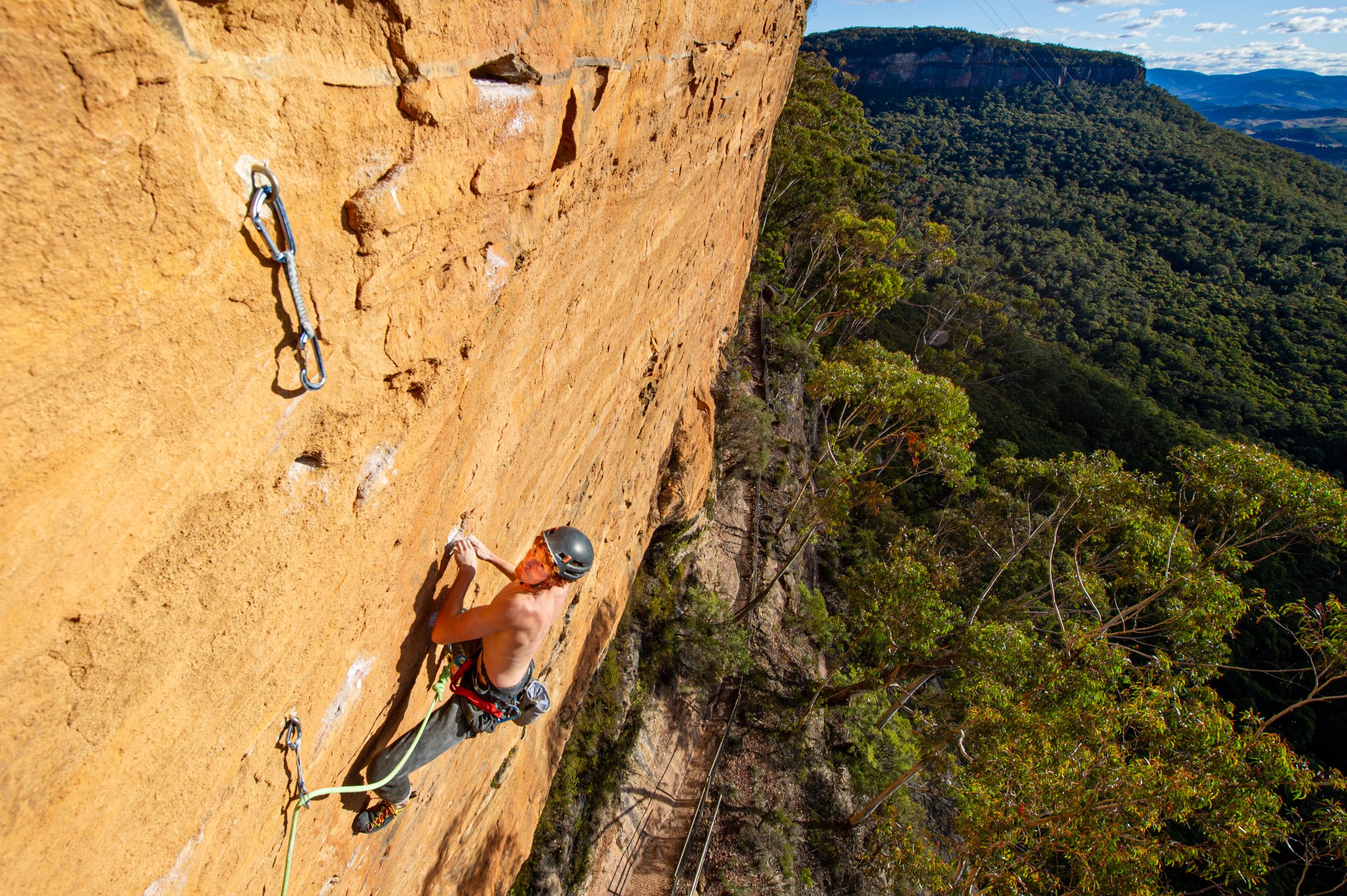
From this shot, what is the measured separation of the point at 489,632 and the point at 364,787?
0.87m

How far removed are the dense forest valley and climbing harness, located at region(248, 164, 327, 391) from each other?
7.63m

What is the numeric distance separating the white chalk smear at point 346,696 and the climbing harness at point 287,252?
143 centimetres

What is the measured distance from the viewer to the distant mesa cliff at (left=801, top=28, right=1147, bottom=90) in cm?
7688

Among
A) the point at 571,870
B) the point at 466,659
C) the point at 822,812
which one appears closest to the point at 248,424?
the point at 466,659

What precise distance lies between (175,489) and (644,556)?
901 centimetres

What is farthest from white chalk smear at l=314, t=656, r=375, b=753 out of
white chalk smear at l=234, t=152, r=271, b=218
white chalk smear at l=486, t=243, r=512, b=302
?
white chalk smear at l=234, t=152, r=271, b=218

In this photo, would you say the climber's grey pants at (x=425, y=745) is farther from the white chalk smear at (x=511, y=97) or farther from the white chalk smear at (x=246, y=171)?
the white chalk smear at (x=511, y=97)

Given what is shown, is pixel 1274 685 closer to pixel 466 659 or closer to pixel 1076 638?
pixel 1076 638

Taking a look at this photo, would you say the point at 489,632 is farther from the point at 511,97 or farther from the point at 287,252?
the point at 511,97

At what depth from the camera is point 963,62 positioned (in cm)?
7850

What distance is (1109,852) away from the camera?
6.35 metres

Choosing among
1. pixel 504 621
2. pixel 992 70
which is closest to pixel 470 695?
pixel 504 621

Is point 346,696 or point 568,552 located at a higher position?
point 568,552

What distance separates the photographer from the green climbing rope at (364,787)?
261 centimetres
